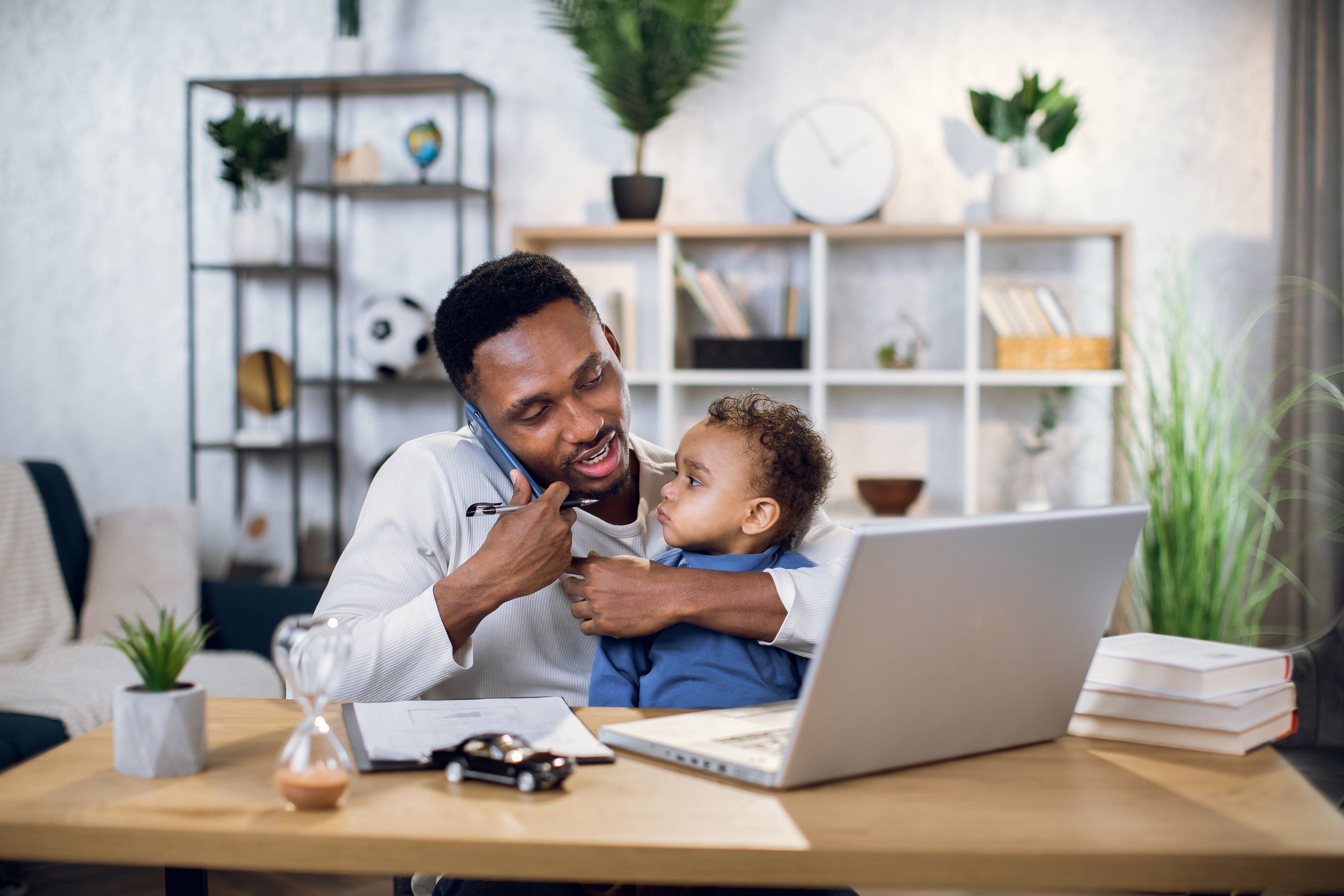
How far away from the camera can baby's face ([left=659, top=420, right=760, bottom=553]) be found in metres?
1.42

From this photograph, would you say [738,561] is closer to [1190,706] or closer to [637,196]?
[1190,706]

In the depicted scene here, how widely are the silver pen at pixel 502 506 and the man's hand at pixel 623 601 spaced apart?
111 millimetres

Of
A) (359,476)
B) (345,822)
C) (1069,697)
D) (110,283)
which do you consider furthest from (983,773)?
(110,283)

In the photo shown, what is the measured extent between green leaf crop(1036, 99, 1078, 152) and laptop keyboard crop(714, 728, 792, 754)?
267cm

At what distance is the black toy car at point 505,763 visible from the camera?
2.80 feet

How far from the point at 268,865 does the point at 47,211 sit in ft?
12.9

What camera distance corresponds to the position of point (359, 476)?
12.6 feet

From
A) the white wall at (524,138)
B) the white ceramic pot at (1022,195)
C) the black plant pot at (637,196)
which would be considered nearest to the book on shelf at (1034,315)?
the white ceramic pot at (1022,195)

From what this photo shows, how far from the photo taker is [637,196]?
3.40 metres

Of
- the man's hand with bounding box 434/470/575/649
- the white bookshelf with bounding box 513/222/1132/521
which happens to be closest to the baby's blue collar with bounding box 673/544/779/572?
the man's hand with bounding box 434/470/575/649

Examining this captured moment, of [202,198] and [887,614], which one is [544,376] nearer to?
[887,614]

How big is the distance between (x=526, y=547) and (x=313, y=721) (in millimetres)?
440

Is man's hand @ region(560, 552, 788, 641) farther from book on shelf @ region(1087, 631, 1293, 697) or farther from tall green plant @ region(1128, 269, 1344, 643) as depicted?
tall green plant @ region(1128, 269, 1344, 643)

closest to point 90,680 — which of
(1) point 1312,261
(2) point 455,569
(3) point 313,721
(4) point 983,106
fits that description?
(2) point 455,569
